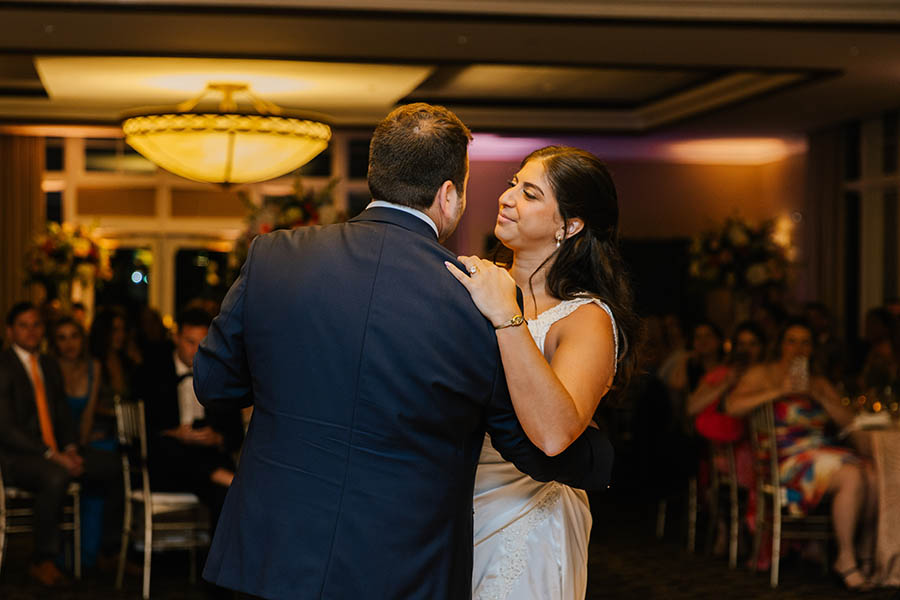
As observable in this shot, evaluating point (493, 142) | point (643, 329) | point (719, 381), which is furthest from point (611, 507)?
point (643, 329)

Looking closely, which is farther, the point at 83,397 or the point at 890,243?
the point at 890,243

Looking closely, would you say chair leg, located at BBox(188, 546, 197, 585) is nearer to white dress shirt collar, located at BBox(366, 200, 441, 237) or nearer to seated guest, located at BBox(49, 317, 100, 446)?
seated guest, located at BBox(49, 317, 100, 446)

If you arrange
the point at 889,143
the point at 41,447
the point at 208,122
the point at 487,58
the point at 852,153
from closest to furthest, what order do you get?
the point at 41,447 → the point at 208,122 → the point at 487,58 → the point at 889,143 → the point at 852,153

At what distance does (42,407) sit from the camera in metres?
6.82

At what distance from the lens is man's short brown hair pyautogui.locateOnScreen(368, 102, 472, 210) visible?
2137 millimetres

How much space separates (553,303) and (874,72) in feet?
23.3

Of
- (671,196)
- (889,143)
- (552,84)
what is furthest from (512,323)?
(671,196)

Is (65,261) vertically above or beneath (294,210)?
beneath

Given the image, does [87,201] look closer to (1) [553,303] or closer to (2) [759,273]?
(2) [759,273]

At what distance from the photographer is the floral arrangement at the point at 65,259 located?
1093 centimetres

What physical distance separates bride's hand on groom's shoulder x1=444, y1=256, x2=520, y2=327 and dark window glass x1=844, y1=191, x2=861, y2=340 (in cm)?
1066

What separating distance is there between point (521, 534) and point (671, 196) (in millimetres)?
11961

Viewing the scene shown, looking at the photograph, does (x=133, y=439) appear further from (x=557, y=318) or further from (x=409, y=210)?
(x=409, y=210)

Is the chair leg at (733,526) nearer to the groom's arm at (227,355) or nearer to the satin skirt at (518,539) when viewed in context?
the satin skirt at (518,539)
